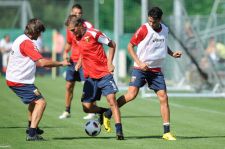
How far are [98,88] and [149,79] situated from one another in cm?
92

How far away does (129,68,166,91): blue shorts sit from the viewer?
16453mm

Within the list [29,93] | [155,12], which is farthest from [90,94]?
[155,12]

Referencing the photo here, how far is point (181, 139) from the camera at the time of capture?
52.6 feet

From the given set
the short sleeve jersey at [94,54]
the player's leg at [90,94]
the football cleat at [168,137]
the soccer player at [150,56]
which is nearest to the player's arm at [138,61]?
the soccer player at [150,56]

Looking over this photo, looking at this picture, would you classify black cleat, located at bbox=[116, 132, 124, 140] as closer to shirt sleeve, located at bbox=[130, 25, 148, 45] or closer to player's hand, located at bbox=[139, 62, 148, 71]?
player's hand, located at bbox=[139, 62, 148, 71]

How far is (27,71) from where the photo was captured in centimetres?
1573

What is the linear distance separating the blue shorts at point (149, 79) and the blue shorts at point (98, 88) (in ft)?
1.96

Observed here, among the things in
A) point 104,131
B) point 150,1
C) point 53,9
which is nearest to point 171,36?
point 150,1

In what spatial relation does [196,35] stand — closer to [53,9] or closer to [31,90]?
[31,90]

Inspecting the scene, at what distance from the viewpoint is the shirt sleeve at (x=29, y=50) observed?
15.3 meters

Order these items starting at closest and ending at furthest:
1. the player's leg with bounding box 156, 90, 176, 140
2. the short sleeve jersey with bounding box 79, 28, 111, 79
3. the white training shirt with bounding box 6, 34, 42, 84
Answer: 1. the white training shirt with bounding box 6, 34, 42, 84
2. the player's leg with bounding box 156, 90, 176, 140
3. the short sleeve jersey with bounding box 79, 28, 111, 79

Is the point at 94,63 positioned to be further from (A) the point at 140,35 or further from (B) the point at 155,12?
(B) the point at 155,12

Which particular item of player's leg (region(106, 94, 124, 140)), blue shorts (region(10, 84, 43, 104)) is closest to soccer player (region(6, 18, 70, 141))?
blue shorts (region(10, 84, 43, 104))

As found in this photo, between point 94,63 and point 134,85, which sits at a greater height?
point 94,63
